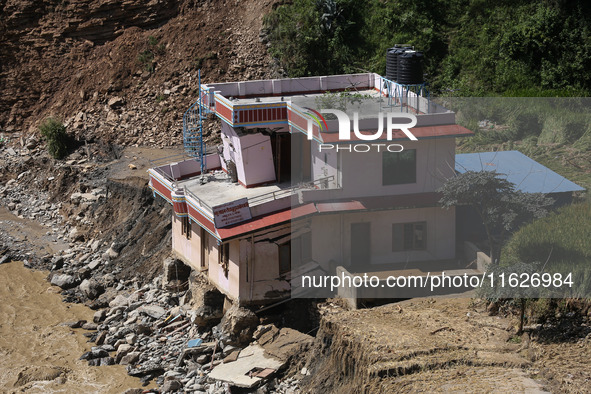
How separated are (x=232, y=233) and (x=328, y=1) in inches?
1010

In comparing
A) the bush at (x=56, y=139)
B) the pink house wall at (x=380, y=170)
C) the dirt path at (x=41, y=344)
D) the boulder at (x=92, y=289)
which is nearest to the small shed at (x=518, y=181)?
the pink house wall at (x=380, y=170)

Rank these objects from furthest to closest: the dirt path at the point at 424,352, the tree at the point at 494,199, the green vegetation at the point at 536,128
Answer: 1. the green vegetation at the point at 536,128
2. the tree at the point at 494,199
3. the dirt path at the point at 424,352

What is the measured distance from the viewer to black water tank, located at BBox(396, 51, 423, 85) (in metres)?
37.3

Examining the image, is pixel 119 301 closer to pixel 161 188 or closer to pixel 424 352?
pixel 161 188

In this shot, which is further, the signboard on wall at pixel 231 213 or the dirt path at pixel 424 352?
the signboard on wall at pixel 231 213

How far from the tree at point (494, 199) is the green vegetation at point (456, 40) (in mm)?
14912

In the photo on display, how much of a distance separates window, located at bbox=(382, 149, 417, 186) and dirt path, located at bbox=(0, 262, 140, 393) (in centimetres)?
1185

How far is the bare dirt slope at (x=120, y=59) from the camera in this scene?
55.2 metres

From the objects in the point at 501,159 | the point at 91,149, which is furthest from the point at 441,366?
the point at 91,149

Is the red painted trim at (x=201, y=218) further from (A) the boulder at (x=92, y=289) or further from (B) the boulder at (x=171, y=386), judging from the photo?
(A) the boulder at (x=92, y=289)

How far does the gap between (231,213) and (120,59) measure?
1107 inches

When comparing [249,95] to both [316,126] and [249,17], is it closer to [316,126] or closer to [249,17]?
[316,126]

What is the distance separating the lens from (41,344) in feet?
124

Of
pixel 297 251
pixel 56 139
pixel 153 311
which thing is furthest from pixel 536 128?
pixel 56 139
